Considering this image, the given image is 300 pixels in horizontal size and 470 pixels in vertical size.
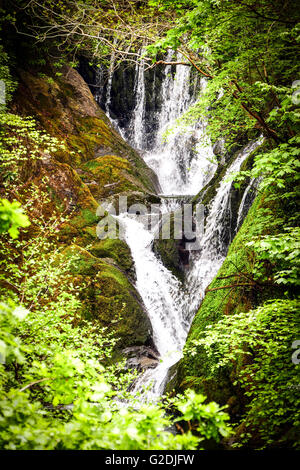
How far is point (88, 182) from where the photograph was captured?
13234mm

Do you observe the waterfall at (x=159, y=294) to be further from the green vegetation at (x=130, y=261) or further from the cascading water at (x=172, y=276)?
the green vegetation at (x=130, y=261)

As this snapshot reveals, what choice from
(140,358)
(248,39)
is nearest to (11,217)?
(248,39)

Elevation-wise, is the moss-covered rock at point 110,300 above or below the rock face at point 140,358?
above

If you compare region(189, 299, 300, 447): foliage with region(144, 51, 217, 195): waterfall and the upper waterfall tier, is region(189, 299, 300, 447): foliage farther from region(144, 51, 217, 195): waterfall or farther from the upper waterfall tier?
the upper waterfall tier

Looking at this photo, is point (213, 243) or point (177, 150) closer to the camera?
point (213, 243)

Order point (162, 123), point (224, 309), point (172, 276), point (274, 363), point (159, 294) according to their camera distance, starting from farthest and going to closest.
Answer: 1. point (162, 123)
2. point (172, 276)
3. point (159, 294)
4. point (224, 309)
5. point (274, 363)

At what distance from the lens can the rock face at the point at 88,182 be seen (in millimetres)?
8164

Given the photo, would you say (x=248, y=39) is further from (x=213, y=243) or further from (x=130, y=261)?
(x=130, y=261)

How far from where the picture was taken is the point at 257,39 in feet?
15.1

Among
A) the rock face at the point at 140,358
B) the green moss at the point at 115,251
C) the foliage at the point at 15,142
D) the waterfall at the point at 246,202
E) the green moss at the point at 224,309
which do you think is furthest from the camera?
the green moss at the point at 115,251

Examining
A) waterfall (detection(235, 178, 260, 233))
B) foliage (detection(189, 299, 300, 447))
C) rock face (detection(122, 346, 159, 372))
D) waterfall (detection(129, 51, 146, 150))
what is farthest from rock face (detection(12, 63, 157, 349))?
waterfall (detection(129, 51, 146, 150))

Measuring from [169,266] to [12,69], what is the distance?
10.5m

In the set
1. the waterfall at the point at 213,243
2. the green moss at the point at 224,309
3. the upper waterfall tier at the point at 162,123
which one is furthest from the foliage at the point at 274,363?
the upper waterfall tier at the point at 162,123
